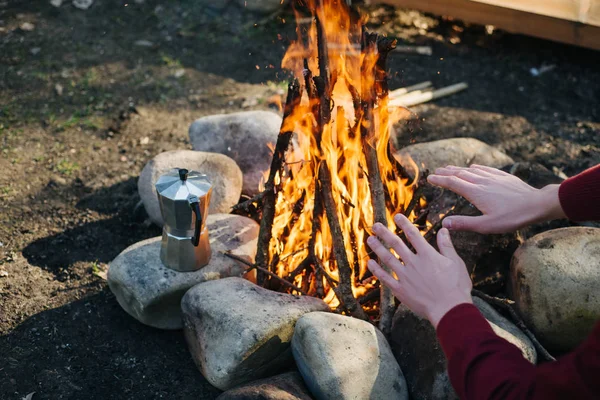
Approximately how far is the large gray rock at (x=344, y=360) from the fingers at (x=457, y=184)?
32.0 inches

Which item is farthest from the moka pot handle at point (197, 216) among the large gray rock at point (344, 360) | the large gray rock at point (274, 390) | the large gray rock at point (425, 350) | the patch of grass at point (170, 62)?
the patch of grass at point (170, 62)

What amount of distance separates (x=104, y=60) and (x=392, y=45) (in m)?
3.89

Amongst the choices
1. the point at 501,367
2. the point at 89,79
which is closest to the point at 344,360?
the point at 501,367

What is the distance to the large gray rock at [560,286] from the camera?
3.02 metres

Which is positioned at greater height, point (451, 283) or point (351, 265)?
point (451, 283)

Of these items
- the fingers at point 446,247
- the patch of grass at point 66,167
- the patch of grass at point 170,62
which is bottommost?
the patch of grass at point 66,167

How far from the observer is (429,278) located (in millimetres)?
2012

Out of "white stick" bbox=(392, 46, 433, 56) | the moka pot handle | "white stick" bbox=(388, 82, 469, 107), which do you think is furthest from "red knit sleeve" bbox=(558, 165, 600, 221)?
"white stick" bbox=(392, 46, 433, 56)

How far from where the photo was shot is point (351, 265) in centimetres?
338

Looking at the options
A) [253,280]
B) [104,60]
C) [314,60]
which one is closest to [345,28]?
[314,60]

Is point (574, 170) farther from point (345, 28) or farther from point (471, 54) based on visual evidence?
point (345, 28)

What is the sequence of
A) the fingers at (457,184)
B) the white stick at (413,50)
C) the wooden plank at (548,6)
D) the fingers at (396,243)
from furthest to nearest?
the white stick at (413,50) → the wooden plank at (548,6) → the fingers at (457,184) → the fingers at (396,243)

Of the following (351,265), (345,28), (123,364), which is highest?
(345,28)

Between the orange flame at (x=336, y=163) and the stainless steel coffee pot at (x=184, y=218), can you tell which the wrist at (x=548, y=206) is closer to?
the orange flame at (x=336, y=163)
